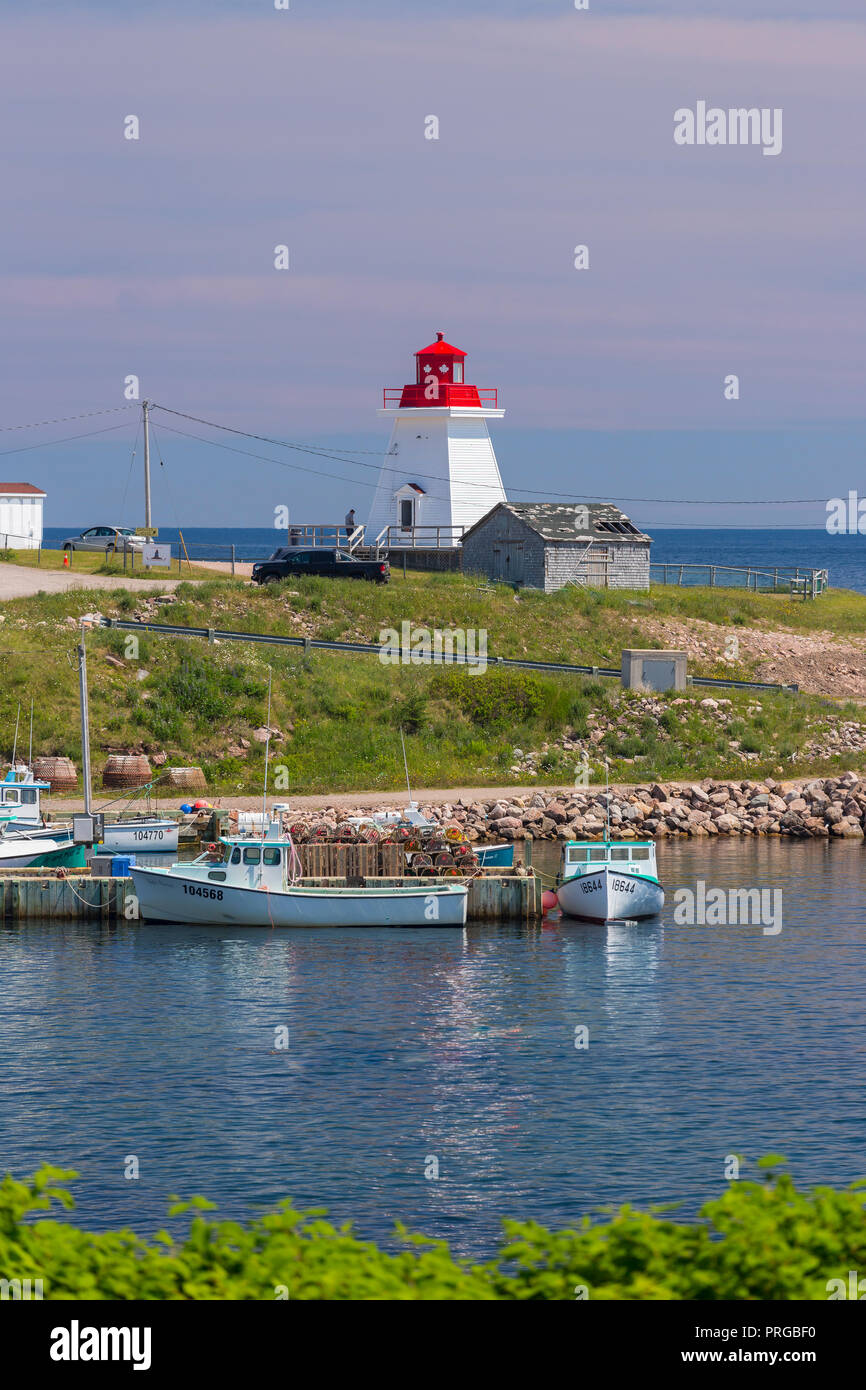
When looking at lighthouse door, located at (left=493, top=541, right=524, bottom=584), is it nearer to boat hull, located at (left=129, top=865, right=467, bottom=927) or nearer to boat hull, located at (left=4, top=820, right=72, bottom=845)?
boat hull, located at (left=4, top=820, right=72, bottom=845)

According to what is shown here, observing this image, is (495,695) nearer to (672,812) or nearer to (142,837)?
(672,812)

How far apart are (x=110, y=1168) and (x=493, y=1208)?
5.35 meters

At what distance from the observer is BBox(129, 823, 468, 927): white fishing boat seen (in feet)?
126

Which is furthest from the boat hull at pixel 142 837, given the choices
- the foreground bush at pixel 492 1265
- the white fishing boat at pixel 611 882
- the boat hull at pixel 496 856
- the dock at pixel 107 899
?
the foreground bush at pixel 492 1265

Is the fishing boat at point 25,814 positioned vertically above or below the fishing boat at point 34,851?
above

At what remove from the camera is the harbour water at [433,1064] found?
20.7m

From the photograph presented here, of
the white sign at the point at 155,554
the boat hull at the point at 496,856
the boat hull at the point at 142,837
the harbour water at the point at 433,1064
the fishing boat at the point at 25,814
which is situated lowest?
the harbour water at the point at 433,1064

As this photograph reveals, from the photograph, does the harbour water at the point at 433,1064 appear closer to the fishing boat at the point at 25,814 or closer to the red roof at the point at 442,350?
the fishing boat at the point at 25,814

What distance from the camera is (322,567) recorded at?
255 feet

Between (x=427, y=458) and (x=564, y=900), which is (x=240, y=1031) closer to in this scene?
(x=564, y=900)

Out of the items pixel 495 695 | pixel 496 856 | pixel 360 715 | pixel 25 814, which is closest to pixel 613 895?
pixel 496 856

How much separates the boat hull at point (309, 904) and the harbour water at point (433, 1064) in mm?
502

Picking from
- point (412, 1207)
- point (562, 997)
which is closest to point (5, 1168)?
point (412, 1207)

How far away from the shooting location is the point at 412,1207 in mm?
19875
